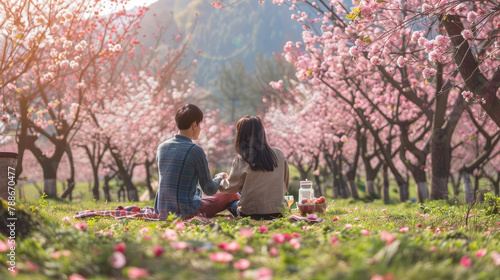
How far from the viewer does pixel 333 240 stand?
2.71 m

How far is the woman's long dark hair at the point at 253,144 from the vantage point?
5672mm

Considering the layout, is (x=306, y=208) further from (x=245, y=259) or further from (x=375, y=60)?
(x=245, y=259)

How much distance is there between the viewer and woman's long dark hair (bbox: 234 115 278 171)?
5672mm

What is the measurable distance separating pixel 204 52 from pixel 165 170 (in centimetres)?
13767

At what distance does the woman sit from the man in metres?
0.38

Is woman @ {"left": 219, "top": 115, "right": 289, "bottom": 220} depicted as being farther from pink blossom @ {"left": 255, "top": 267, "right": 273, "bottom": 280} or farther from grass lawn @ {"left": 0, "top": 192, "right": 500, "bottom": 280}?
pink blossom @ {"left": 255, "top": 267, "right": 273, "bottom": 280}

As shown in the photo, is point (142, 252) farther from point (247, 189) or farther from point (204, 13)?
point (204, 13)

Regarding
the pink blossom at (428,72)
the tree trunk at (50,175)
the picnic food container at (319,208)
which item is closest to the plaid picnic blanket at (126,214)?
the picnic food container at (319,208)

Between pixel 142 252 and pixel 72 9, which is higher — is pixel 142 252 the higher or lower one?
the lower one

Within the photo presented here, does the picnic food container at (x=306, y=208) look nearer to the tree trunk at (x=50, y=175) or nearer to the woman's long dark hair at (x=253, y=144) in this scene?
the woman's long dark hair at (x=253, y=144)

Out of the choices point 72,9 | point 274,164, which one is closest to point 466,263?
point 274,164

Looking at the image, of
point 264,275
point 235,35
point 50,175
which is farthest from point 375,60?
point 235,35

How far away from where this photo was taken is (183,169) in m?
5.58

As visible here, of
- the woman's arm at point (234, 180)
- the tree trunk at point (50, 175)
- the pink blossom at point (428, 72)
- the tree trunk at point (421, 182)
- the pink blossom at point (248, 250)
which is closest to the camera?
the pink blossom at point (248, 250)
